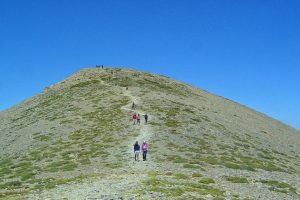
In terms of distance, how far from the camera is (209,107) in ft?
369

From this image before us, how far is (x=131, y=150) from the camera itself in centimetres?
6012

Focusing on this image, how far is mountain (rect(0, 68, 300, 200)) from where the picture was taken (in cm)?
3850

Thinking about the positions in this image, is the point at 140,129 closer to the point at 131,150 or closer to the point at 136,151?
the point at 131,150

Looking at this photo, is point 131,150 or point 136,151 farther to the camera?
point 131,150

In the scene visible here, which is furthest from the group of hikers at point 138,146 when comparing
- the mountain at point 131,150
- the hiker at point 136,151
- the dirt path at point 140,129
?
the mountain at point 131,150

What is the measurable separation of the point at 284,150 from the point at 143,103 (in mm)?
32100

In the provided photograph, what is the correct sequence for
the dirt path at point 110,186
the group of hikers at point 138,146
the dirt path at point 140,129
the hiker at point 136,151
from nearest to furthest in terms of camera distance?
the dirt path at point 110,186
the hiker at point 136,151
the group of hikers at point 138,146
the dirt path at point 140,129

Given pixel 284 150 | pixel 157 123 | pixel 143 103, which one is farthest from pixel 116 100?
pixel 284 150

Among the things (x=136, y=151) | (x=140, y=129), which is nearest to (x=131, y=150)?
(x=136, y=151)

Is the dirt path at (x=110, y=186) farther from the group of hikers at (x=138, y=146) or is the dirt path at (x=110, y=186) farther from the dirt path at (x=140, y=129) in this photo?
the dirt path at (x=140, y=129)

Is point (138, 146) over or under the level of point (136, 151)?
over

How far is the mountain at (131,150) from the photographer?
126ft

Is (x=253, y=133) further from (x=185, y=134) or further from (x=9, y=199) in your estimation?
(x=9, y=199)

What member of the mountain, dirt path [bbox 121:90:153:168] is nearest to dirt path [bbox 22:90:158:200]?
the mountain
